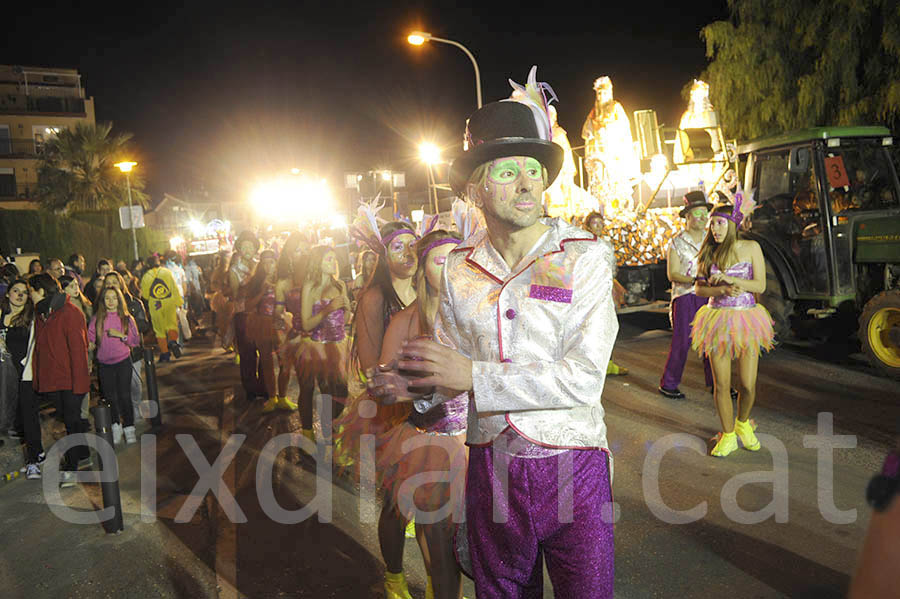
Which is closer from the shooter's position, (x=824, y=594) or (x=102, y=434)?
(x=824, y=594)

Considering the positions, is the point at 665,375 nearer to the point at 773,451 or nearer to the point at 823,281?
the point at 773,451

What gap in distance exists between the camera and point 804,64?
59.8 ft

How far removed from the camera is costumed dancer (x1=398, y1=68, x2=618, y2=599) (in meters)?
1.99

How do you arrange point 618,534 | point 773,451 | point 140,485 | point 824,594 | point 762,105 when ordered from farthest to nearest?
point 762,105, point 140,485, point 773,451, point 618,534, point 824,594

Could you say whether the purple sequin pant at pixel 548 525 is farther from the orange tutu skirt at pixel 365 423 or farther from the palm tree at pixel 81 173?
the palm tree at pixel 81 173

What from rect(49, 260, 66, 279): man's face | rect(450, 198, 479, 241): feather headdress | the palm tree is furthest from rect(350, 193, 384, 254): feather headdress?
the palm tree

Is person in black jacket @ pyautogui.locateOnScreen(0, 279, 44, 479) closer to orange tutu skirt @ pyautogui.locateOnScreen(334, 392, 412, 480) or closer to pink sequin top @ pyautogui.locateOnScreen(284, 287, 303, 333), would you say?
pink sequin top @ pyautogui.locateOnScreen(284, 287, 303, 333)

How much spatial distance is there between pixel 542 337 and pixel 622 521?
3.00 meters

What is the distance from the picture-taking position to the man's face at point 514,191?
2.22 m

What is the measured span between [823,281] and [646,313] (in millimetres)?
5217

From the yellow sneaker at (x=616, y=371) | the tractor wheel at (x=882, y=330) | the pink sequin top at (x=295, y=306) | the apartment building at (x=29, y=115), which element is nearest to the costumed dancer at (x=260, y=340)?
the pink sequin top at (x=295, y=306)

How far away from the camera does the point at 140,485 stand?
6.01m

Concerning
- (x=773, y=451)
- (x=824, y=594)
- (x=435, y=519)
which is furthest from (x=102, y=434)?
(x=773, y=451)

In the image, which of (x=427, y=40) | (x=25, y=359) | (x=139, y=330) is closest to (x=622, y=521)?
(x=25, y=359)
